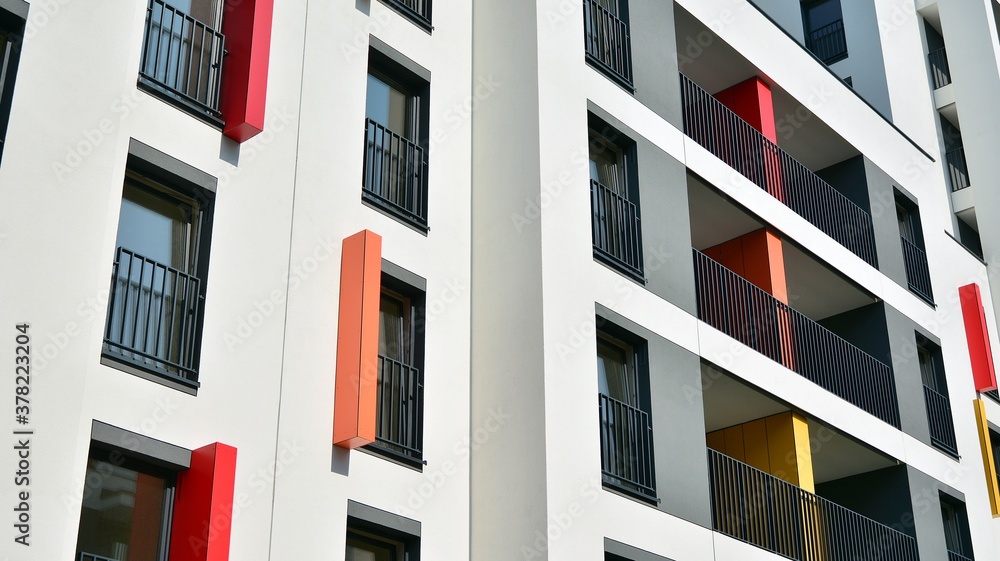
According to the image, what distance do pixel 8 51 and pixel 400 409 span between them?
6.76 m

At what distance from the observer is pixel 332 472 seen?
49.0 ft

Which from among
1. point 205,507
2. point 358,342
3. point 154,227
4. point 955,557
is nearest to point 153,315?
point 154,227

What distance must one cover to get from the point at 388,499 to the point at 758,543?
8.08 meters

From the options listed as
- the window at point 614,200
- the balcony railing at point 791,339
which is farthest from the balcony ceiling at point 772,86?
the balcony railing at point 791,339

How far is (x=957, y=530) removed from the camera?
87.1 feet

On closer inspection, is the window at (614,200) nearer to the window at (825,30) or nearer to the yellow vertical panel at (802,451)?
the yellow vertical panel at (802,451)

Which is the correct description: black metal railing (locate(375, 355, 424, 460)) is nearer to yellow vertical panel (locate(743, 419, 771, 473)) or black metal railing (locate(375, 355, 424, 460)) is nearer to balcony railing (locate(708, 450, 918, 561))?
balcony railing (locate(708, 450, 918, 561))

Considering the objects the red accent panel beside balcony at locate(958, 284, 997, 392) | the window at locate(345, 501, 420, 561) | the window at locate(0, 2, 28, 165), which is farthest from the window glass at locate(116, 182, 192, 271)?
the red accent panel beside balcony at locate(958, 284, 997, 392)

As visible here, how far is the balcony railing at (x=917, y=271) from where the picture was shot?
28328 mm

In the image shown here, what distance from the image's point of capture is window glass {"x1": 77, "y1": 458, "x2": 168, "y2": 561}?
12.7 meters

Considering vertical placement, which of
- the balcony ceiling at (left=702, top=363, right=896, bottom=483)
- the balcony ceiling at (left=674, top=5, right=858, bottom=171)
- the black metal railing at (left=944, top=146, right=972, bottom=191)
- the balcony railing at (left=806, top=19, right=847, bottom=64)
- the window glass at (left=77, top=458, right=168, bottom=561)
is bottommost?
the window glass at (left=77, top=458, right=168, bottom=561)

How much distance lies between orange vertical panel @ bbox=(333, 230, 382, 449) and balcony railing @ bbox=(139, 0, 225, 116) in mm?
2642

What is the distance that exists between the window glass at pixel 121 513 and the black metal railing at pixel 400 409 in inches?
134

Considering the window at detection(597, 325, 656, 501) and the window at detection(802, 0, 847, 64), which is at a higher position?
the window at detection(802, 0, 847, 64)
